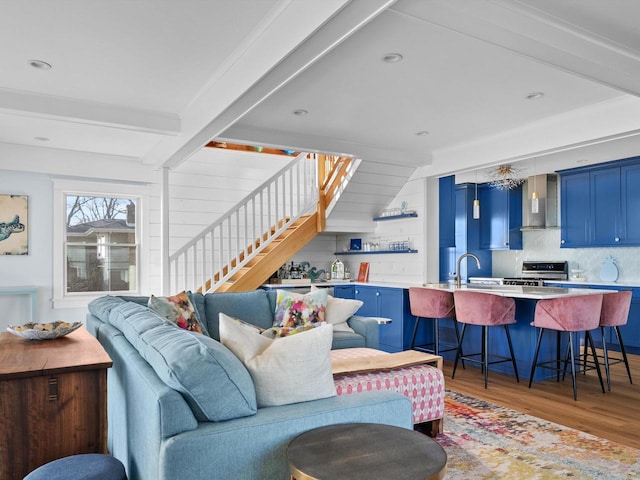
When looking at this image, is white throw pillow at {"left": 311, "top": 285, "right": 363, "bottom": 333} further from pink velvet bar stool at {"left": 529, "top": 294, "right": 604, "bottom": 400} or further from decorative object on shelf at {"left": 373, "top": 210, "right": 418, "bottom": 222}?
decorative object on shelf at {"left": 373, "top": 210, "right": 418, "bottom": 222}

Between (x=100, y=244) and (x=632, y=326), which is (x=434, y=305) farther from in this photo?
(x=100, y=244)

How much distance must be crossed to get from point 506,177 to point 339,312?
14.8 feet

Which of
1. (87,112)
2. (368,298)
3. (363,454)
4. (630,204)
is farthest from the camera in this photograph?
(368,298)

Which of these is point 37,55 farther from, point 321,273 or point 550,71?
point 321,273

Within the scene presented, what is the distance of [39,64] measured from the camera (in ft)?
10.9

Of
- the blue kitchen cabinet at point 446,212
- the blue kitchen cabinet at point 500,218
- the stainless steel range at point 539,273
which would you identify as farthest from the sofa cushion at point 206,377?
the blue kitchen cabinet at point 500,218

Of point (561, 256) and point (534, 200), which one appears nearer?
point (534, 200)

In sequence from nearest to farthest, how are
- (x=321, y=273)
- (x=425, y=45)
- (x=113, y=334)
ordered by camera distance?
(x=113, y=334) < (x=425, y=45) < (x=321, y=273)

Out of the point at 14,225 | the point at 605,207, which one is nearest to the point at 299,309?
the point at 14,225

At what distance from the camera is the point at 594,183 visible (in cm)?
689

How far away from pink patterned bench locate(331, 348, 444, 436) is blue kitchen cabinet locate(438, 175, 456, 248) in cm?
336

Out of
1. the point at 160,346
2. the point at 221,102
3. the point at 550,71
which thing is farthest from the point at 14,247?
the point at 550,71

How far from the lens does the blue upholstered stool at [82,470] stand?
1.76m

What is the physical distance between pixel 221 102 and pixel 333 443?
2655 mm
